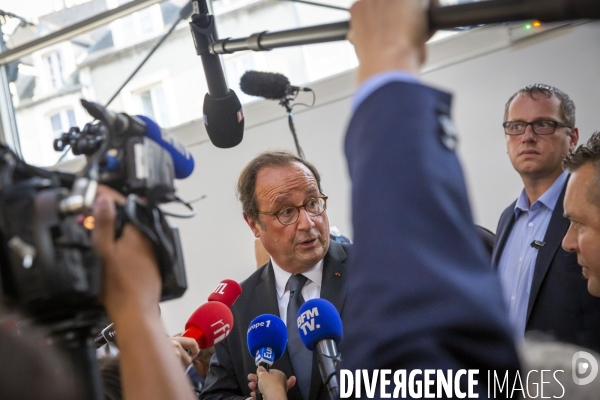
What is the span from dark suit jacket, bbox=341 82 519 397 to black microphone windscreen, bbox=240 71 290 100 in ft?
8.73

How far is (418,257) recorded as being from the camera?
0.52 m

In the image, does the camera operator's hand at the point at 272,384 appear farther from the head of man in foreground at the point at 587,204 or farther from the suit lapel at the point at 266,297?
the head of man in foreground at the point at 587,204

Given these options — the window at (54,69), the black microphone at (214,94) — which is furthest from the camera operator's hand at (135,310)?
the window at (54,69)

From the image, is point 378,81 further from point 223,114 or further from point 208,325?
point 208,325

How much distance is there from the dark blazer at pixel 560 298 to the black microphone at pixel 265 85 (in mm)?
1391

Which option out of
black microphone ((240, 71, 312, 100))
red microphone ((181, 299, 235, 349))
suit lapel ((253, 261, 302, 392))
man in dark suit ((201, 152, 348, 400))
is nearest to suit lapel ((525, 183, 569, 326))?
man in dark suit ((201, 152, 348, 400))

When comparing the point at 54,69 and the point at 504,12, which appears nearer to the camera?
the point at 504,12

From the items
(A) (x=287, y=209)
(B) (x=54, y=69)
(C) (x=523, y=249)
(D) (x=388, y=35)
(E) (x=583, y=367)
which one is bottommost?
(C) (x=523, y=249)

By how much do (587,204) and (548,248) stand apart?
2.15 ft

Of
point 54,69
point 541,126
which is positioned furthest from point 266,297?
point 54,69

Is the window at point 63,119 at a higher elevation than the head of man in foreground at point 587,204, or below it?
higher

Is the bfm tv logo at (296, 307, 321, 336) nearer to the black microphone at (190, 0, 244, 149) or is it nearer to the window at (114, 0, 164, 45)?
the black microphone at (190, 0, 244, 149)

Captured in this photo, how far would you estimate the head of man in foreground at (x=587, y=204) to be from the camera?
1.93 metres

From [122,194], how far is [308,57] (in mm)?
4300
